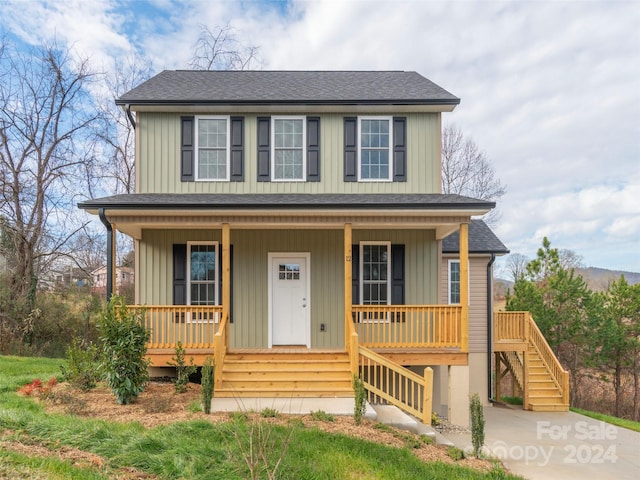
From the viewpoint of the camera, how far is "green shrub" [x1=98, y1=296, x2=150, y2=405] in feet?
21.8

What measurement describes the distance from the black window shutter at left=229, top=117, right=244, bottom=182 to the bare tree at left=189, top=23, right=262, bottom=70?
12.1 m

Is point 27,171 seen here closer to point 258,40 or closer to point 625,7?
point 258,40

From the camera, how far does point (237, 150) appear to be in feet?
32.1

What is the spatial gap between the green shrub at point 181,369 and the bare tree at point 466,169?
17.3 meters

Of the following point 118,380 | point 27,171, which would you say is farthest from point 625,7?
point 27,171

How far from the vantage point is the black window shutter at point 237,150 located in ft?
32.0

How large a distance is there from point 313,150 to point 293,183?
95 cm

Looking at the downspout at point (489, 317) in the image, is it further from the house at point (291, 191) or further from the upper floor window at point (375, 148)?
the upper floor window at point (375, 148)

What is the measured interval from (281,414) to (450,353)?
387 cm

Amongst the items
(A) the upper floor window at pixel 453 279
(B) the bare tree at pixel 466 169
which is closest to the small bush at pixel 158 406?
(A) the upper floor window at pixel 453 279

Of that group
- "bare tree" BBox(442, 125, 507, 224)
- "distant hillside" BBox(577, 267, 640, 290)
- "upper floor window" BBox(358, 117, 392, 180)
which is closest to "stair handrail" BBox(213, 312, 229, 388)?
"upper floor window" BBox(358, 117, 392, 180)

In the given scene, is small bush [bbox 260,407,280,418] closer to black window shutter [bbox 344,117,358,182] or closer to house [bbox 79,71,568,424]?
house [bbox 79,71,568,424]

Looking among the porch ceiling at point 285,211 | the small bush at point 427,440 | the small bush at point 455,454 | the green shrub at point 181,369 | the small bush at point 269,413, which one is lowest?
the small bush at point 427,440

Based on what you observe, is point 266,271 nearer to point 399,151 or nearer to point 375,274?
point 375,274
